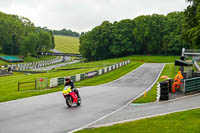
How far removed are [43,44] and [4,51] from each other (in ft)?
67.9

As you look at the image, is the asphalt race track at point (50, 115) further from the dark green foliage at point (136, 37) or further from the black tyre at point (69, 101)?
the dark green foliage at point (136, 37)

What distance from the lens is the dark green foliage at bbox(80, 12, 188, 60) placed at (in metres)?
81.1

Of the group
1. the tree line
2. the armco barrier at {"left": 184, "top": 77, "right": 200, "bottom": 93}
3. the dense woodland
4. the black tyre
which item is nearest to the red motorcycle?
the black tyre

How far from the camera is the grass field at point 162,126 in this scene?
8047 mm

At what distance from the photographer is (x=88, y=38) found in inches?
3642

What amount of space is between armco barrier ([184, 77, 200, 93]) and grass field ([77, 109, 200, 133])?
6774 mm

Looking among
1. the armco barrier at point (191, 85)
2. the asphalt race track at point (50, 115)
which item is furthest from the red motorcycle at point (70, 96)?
the armco barrier at point (191, 85)

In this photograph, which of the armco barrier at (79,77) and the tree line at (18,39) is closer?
the armco barrier at (79,77)

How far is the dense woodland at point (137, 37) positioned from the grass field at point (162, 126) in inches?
2787

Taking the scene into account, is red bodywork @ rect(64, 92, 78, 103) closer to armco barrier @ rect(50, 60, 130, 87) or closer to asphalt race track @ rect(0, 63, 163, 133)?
asphalt race track @ rect(0, 63, 163, 133)

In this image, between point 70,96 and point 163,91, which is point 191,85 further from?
point 70,96

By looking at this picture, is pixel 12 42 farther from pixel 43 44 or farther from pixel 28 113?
pixel 28 113

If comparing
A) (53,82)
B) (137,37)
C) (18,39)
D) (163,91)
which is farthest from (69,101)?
(18,39)

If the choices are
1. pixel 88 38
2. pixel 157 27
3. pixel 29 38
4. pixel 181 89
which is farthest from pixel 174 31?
pixel 181 89
